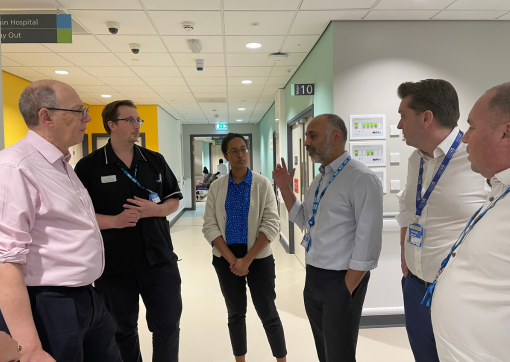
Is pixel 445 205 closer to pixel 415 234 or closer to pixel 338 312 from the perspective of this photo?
pixel 415 234

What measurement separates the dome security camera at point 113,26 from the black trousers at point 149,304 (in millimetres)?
2477

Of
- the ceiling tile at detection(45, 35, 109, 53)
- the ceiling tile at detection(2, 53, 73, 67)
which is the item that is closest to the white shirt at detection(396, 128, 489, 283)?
the ceiling tile at detection(45, 35, 109, 53)

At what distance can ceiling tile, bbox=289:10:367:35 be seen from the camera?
315cm

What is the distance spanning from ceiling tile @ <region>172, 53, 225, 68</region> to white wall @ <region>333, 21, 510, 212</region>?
175 centimetres

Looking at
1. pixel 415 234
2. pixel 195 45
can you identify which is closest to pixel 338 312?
pixel 415 234

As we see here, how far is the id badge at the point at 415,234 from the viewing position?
65.9 inches

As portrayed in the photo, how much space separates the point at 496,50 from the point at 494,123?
3199mm

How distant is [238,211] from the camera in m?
2.36

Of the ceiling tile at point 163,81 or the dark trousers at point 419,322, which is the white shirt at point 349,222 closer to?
the dark trousers at point 419,322

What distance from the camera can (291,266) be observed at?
5281mm

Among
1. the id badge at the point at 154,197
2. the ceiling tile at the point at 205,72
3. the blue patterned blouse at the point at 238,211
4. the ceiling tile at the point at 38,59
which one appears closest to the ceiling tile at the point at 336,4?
the blue patterned blouse at the point at 238,211

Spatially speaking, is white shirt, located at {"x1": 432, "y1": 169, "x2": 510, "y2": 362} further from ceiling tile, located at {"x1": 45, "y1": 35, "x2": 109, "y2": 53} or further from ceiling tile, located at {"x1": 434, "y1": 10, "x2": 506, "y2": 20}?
ceiling tile, located at {"x1": 45, "y1": 35, "x2": 109, "y2": 53}

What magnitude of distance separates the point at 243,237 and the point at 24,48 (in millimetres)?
3667

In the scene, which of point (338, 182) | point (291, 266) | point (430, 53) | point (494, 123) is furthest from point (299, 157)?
point (494, 123)
